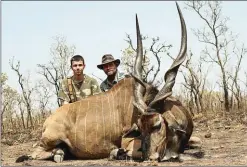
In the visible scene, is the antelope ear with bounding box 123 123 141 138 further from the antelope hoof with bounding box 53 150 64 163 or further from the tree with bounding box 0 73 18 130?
the tree with bounding box 0 73 18 130

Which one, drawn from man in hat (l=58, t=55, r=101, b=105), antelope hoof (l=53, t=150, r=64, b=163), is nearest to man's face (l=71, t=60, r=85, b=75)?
man in hat (l=58, t=55, r=101, b=105)

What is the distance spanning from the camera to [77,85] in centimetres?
511

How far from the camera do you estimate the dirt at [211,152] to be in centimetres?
346

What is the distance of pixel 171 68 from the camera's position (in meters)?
3.95

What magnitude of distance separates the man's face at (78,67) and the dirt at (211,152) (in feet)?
4.06

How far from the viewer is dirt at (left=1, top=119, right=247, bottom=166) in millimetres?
3455

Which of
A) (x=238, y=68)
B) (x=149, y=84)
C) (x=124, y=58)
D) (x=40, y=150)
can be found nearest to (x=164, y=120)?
(x=149, y=84)

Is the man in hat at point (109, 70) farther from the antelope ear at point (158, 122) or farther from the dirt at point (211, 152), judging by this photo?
the antelope ear at point (158, 122)

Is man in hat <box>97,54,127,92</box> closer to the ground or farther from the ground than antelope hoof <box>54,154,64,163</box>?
farther from the ground

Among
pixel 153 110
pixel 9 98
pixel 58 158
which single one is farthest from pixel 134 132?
pixel 9 98

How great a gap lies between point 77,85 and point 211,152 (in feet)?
6.07

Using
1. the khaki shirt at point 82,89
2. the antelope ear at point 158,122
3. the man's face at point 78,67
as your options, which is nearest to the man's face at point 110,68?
the khaki shirt at point 82,89

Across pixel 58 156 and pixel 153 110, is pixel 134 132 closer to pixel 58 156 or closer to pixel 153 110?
pixel 153 110

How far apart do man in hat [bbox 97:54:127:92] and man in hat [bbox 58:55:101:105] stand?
404 mm
